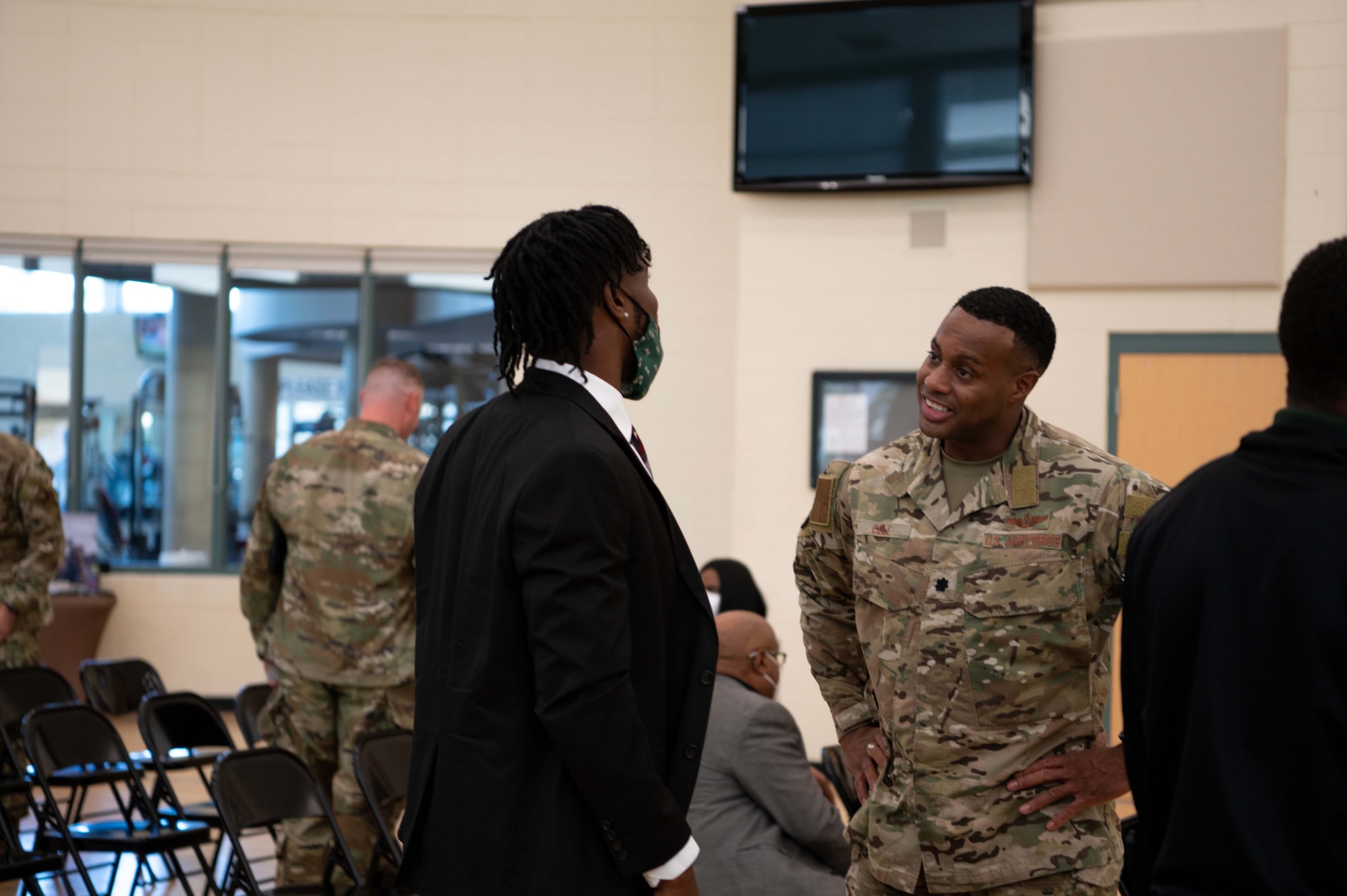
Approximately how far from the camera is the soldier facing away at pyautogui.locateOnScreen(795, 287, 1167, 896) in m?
1.75

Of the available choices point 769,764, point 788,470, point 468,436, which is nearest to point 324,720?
point 769,764

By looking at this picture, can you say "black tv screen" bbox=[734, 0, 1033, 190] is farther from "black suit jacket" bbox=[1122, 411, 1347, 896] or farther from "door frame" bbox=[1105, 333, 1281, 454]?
"black suit jacket" bbox=[1122, 411, 1347, 896]

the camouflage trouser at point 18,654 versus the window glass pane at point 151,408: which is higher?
the window glass pane at point 151,408

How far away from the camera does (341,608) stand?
366 cm

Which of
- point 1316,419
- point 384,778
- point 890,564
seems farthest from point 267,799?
point 1316,419

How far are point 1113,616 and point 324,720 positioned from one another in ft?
8.66

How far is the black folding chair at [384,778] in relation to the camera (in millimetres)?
3027

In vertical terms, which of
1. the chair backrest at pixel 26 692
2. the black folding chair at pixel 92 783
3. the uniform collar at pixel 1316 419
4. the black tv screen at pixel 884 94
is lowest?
the black folding chair at pixel 92 783

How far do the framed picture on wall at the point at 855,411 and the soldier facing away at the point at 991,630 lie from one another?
401cm

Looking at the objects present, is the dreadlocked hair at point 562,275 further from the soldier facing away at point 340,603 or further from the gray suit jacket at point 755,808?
the soldier facing away at point 340,603

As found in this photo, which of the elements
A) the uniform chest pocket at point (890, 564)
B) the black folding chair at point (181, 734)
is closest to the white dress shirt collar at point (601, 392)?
the uniform chest pocket at point (890, 564)

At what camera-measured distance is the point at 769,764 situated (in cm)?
241

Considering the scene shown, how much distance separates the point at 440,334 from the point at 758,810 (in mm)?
5307

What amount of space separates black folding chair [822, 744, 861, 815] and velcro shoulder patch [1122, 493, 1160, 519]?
1319mm
